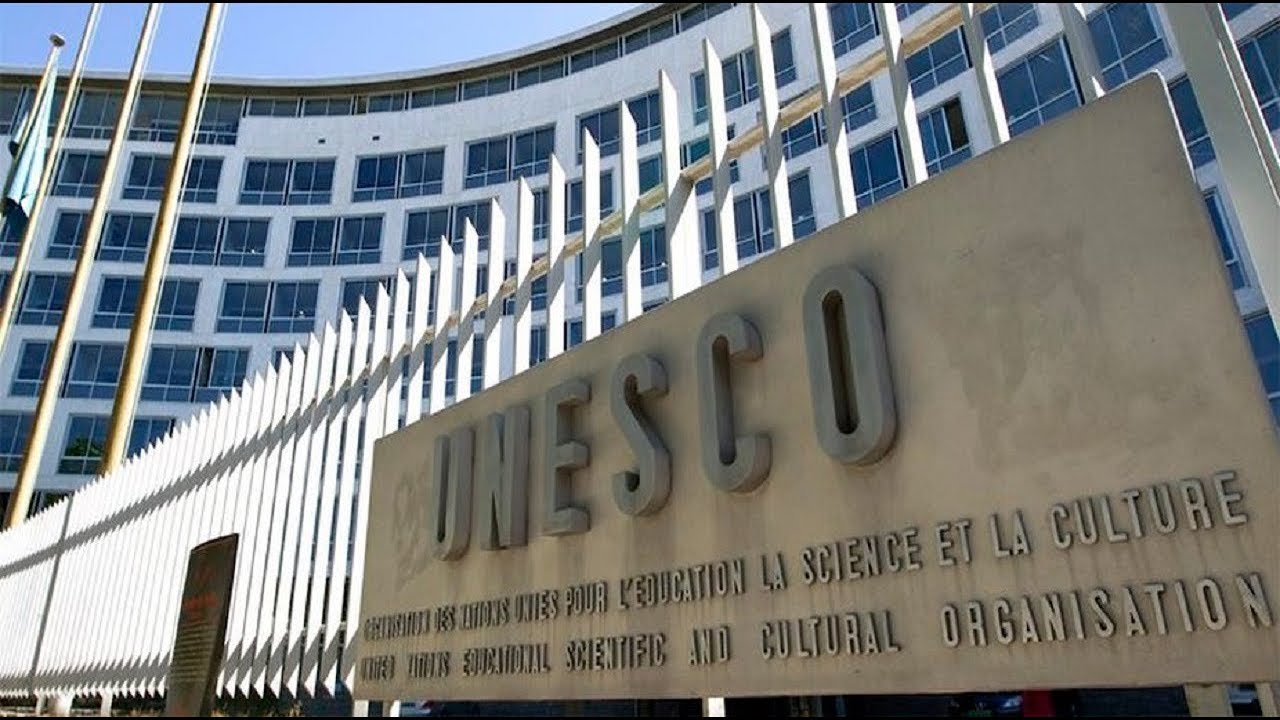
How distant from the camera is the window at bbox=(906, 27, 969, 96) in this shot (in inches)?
878

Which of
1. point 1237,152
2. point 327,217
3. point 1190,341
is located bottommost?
point 1190,341

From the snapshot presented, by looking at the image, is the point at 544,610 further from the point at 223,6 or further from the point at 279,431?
the point at 223,6

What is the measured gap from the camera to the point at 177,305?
3328 centimetres

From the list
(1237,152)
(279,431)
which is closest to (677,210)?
(1237,152)

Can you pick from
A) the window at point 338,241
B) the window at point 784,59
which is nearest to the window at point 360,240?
the window at point 338,241

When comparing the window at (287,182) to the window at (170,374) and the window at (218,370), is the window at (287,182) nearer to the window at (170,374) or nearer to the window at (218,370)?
the window at (218,370)

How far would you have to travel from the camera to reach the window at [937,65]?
2230 cm

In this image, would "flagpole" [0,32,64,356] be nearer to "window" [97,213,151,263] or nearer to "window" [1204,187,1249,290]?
"window" [97,213,151,263]

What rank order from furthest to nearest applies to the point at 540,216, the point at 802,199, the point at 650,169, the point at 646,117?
the point at 646,117
the point at 650,169
the point at 540,216
the point at 802,199

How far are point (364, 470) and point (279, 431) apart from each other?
48.1 inches

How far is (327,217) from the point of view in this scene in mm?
34531

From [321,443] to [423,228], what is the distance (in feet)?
92.5

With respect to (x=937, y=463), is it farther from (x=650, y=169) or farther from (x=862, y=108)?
(x=650, y=169)

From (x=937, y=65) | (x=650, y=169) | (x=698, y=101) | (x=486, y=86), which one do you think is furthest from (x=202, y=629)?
(x=486, y=86)
